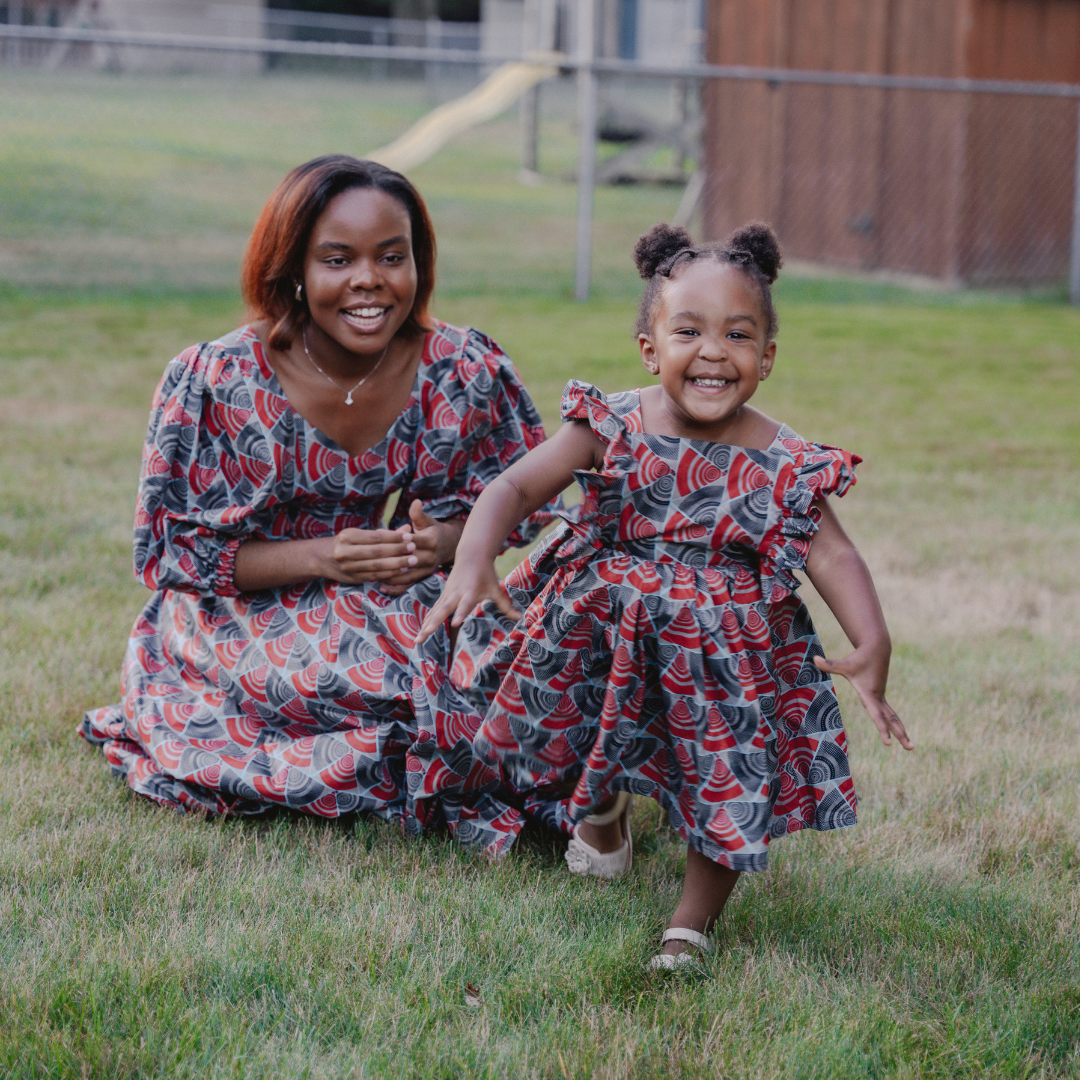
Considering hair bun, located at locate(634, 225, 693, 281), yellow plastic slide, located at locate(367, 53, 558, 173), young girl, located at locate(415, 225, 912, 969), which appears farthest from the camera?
yellow plastic slide, located at locate(367, 53, 558, 173)

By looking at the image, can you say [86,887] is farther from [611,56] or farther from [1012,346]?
[611,56]

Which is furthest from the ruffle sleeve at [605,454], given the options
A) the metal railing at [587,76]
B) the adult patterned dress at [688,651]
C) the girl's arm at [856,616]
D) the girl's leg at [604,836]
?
the metal railing at [587,76]

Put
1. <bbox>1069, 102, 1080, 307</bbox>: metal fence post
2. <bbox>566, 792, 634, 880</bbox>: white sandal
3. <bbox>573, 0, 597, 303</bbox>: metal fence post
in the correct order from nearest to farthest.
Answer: <bbox>566, 792, 634, 880</bbox>: white sandal, <bbox>573, 0, 597, 303</bbox>: metal fence post, <bbox>1069, 102, 1080, 307</bbox>: metal fence post

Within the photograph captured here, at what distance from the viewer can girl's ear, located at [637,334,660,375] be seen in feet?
7.70

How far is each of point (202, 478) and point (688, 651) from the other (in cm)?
122

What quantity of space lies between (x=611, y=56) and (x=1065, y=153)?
937 cm

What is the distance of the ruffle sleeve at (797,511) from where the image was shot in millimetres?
2266

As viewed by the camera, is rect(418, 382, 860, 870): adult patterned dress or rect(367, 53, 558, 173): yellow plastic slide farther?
rect(367, 53, 558, 173): yellow plastic slide

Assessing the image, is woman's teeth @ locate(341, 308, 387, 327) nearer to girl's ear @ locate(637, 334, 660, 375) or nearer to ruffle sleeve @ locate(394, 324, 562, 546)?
ruffle sleeve @ locate(394, 324, 562, 546)

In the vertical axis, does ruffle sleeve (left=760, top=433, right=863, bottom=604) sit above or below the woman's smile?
below

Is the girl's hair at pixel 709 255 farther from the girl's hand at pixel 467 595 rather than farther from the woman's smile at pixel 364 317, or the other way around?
the woman's smile at pixel 364 317

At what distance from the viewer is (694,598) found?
2.27 m

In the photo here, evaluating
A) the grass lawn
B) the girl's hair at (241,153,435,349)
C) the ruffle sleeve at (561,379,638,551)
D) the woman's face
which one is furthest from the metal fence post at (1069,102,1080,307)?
the ruffle sleeve at (561,379,638,551)

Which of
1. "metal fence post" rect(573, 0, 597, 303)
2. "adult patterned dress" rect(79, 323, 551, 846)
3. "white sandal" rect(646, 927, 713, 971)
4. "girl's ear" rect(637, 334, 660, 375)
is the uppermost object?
"metal fence post" rect(573, 0, 597, 303)
